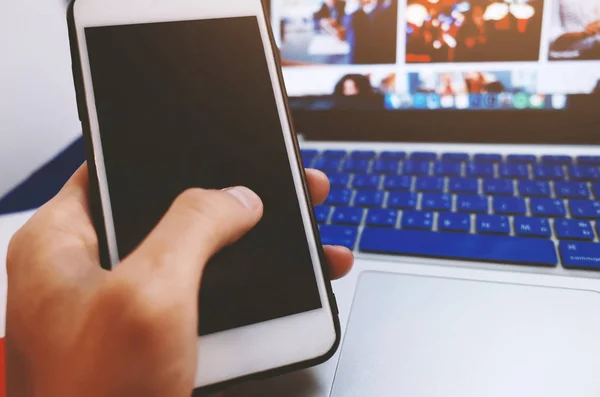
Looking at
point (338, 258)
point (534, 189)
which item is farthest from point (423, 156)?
point (338, 258)

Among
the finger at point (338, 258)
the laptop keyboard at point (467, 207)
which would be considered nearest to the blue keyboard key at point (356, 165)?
the laptop keyboard at point (467, 207)

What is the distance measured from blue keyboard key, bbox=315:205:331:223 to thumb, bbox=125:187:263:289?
0.20 m

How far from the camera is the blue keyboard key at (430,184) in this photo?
1.69ft

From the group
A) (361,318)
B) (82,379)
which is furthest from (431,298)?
(82,379)

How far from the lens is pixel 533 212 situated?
47cm

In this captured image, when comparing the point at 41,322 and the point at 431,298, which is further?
the point at 431,298

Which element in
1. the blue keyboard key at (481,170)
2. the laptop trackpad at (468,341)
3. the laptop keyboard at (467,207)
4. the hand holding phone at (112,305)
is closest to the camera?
the hand holding phone at (112,305)

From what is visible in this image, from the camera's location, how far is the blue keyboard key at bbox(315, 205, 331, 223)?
0.49 m

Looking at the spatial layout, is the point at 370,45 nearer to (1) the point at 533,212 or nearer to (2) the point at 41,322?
(1) the point at 533,212

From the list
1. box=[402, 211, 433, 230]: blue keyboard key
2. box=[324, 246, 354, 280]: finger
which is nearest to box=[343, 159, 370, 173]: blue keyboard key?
box=[402, 211, 433, 230]: blue keyboard key

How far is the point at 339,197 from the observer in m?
0.52

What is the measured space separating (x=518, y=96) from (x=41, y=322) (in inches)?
21.7

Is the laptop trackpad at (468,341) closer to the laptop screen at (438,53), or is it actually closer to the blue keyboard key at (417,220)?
the blue keyboard key at (417,220)

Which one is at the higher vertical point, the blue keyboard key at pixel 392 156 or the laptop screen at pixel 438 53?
the laptop screen at pixel 438 53
